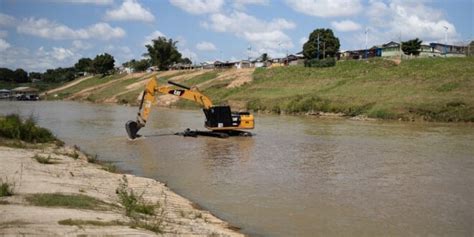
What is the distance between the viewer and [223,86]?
253ft

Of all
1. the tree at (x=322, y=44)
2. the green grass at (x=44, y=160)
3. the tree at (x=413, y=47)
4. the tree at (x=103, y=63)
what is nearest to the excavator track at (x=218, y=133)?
the green grass at (x=44, y=160)

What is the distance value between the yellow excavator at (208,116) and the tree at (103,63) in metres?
116

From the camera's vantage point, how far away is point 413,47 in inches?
3265

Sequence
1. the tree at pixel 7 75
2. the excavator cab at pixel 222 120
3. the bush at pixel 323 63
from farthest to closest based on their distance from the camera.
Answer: the tree at pixel 7 75 < the bush at pixel 323 63 < the excavator cab at pixel 222 120

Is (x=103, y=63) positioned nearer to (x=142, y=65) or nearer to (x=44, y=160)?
(x=142, y=65)

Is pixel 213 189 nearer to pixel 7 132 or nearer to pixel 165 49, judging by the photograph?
pixel 7 132

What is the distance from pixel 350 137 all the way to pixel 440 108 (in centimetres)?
1464

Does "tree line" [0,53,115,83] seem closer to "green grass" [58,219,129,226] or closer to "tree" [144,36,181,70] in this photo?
"tree" [144,36,181,70]

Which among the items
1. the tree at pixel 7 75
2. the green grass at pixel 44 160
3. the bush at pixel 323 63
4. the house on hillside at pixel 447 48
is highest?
the house on hillside at pixel 447 48

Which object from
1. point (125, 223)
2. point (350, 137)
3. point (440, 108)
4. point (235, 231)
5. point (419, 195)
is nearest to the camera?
point (125, 223)

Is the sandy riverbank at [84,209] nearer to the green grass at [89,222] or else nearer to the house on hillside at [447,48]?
the green grass at [89,222]

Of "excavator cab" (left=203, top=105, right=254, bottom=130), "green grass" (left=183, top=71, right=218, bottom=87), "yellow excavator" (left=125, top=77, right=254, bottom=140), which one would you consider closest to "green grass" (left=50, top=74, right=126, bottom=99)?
"green grass" (left=183, top=71, right=218, bottom=87)

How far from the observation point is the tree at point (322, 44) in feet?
302

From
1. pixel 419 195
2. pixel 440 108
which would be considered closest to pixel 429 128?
pixel 440 108
